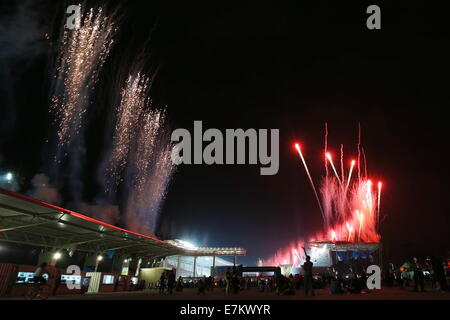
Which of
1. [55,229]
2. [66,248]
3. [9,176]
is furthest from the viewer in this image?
[9,176]

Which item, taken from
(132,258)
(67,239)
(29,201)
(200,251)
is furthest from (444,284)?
(200,251)

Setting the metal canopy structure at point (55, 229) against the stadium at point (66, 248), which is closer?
the metal canopy structure at point (55, 229)

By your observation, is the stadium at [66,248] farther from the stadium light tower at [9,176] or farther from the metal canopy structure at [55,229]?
the stadium light tower at [9,176]

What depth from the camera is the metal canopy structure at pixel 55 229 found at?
48.8ft

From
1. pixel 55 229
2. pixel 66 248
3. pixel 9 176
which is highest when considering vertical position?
pixel 9 176

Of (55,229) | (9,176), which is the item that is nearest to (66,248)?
(55,229)

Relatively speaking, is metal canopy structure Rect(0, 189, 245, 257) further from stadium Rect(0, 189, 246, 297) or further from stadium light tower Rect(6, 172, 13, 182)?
stadium light tower Rect(6, 172, 13, 182)

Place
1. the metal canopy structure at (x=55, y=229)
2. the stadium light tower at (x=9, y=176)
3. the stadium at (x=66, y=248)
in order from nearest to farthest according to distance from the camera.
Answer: the metal canopy structure at (x=55, y=229) < the stadium at (x=66, y=248) < the stadium light tower at (x=9, y=176)

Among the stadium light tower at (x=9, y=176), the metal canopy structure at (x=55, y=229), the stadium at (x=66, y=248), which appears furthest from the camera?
the stadium light tower at (x=9, y=176)

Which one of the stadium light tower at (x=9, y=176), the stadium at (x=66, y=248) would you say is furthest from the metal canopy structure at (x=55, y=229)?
the stadium light tower at (x=9, y=176)

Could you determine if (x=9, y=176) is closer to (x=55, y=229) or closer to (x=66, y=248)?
(x=66, y=248)

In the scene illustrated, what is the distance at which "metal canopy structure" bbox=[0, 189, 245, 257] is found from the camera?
48.8 feet

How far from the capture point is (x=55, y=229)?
66.4 feet
